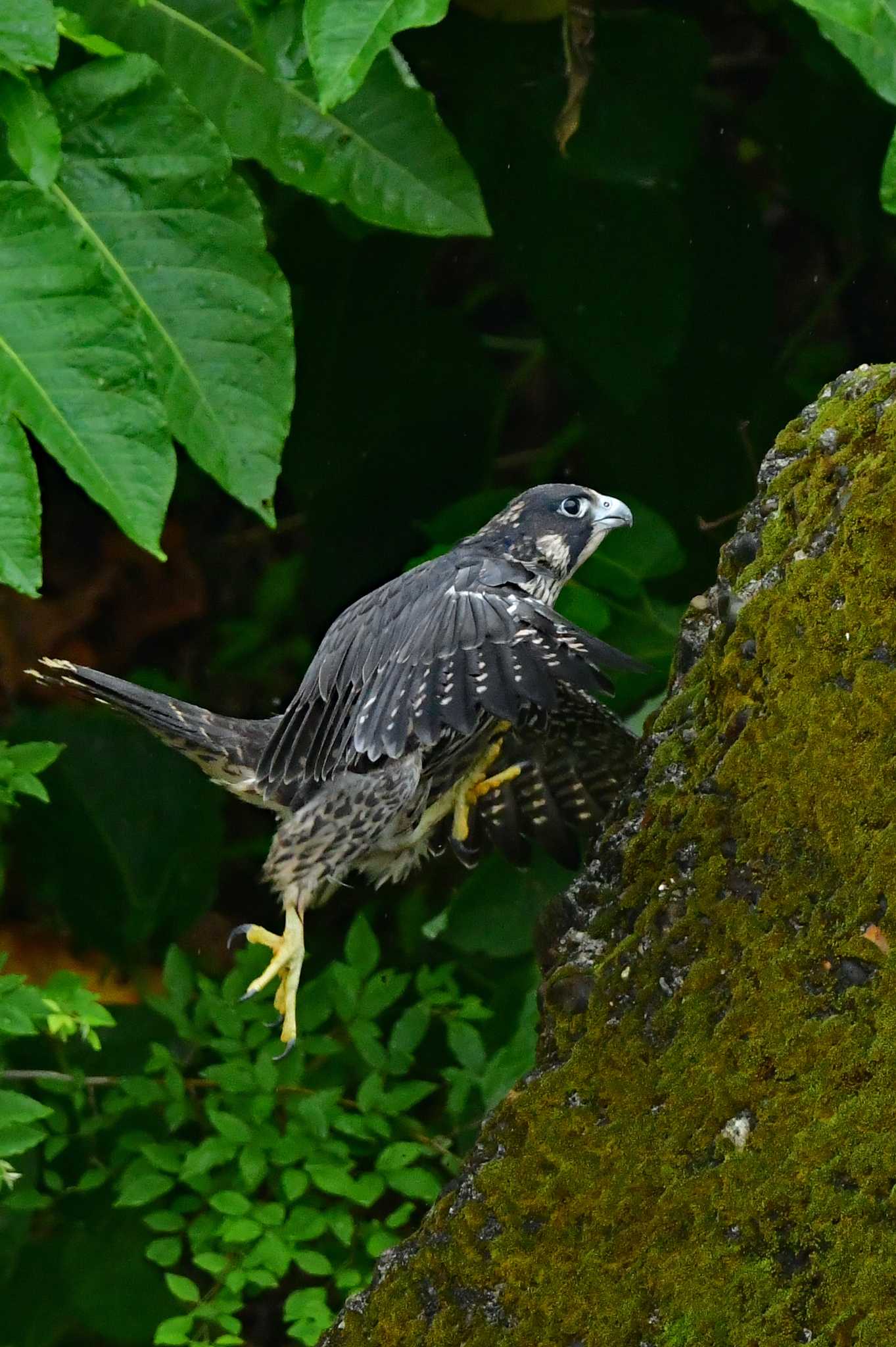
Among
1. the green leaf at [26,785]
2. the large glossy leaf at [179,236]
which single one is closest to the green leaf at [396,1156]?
the green leaf at [26,785]

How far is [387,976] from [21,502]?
55.3 inches

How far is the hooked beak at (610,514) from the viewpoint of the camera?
262 cm

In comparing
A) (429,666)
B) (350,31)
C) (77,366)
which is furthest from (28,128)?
(429,666)

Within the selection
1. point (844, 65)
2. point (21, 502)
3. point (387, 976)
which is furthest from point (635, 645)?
point (21, 502)

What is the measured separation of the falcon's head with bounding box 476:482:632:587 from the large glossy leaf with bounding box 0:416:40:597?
1040 mm

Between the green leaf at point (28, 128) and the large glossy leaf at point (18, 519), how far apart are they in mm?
383

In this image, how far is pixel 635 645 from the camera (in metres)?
2.78

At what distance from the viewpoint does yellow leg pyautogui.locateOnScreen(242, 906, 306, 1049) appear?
237 cm

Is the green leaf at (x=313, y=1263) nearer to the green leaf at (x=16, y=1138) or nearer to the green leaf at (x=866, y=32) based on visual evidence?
the green leaf at (x=16, y=1138)

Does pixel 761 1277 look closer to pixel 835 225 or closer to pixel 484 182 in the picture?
pixel 484 182

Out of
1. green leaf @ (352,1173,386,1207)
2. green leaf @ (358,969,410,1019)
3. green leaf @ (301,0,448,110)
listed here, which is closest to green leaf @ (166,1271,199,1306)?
green leaf @ (352,1173,386,1207)

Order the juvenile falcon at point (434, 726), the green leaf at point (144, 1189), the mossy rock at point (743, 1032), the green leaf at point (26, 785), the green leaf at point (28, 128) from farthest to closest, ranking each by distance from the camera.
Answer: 1. the green leaf at point (144, 1189)
2. the green leaf at point (26, 785)
3. the juvenile falcon at point (434, 726)
4. the green leaf at point (28, 128)
5. the mossy rock at point (743, 1032)

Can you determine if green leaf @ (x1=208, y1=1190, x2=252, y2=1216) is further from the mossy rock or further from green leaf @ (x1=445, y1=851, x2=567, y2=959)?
the mossy rock

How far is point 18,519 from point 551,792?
1143 millimetres
